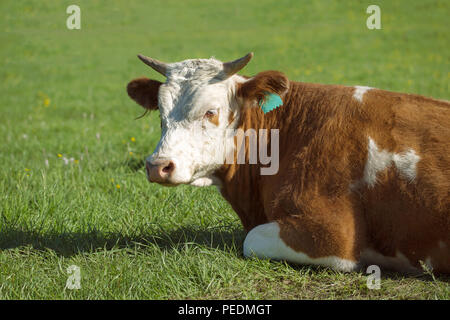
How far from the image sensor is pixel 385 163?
4.51 meters

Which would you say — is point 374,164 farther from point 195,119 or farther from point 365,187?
point 195,119

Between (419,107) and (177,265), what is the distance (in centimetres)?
240

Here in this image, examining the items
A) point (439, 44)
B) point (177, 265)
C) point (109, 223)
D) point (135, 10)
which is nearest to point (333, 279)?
point (177, 265)

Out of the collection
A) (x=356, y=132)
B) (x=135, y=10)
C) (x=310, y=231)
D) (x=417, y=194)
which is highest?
(x=135, y=10)

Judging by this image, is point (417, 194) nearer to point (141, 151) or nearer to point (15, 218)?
point (15, 218)

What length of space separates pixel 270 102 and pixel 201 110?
2.12 feet

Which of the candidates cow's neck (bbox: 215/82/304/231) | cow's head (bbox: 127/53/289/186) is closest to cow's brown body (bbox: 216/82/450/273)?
cow's neck (bbox: 215/82/304/231)

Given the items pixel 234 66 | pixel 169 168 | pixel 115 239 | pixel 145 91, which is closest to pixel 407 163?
pixel 234 66

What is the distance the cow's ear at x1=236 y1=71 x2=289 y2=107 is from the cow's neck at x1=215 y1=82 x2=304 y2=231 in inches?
6.7

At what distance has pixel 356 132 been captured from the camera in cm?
466

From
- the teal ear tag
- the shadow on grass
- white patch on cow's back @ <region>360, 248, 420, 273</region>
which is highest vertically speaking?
the teal ear tag

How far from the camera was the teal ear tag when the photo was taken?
4.98m

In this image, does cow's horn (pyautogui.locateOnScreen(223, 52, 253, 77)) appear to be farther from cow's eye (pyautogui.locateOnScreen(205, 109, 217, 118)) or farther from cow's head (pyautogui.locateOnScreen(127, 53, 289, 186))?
cow's eye (pyautogui.locateOnScreen(205, 109, 217, 118))

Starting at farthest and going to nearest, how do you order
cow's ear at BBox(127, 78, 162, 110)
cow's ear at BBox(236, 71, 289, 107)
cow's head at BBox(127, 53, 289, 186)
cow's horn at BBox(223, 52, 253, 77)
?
cow's ear at BBox(127, 78, 162, 110) → cow's ear at BBox(236, 71, 289, 107) → cow's horn at BBox(223, 52, 253, 77) → cow's head at BBox(127, 53, 289, 186)
